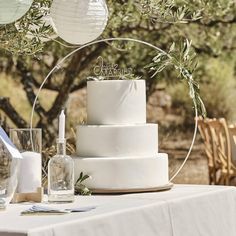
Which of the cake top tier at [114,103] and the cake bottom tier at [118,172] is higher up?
the cake top tier at [114,103]

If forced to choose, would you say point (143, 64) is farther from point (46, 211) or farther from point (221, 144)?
point (46, 211)

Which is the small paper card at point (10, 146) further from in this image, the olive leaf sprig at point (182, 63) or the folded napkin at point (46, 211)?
the olive leaf sprig at point (182, 63)

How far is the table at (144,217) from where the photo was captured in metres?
2.02

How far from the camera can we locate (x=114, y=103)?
2.83 metres

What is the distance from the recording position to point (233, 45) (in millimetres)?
9727

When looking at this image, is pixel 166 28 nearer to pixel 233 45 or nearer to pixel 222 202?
pixel 233 45

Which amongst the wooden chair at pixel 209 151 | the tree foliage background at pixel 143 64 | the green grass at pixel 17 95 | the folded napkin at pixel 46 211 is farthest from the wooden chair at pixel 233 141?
the folded napkin at pixel 46 211

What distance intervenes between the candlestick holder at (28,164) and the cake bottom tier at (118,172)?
221 millimetres

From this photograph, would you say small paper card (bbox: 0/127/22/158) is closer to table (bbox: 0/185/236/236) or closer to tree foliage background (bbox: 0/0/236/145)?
table (bbox: 0/185/236/236)

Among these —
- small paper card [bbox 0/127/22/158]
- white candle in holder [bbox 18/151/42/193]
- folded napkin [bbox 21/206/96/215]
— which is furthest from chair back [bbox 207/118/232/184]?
folded napkin [bbox 21/206/96/215]

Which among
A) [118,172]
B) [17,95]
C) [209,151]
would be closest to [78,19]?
[118,172]

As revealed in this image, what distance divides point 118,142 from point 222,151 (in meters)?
4.23

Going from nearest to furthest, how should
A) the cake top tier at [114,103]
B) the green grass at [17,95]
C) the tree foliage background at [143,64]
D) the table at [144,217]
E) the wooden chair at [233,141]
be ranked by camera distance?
the table at [144,217]
the cake top tier at [114,103]
the wooden chair at [233,141]
the tree foliage background at [143,64]
the green grass at [17,95]

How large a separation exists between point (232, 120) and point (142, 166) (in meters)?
6.84
